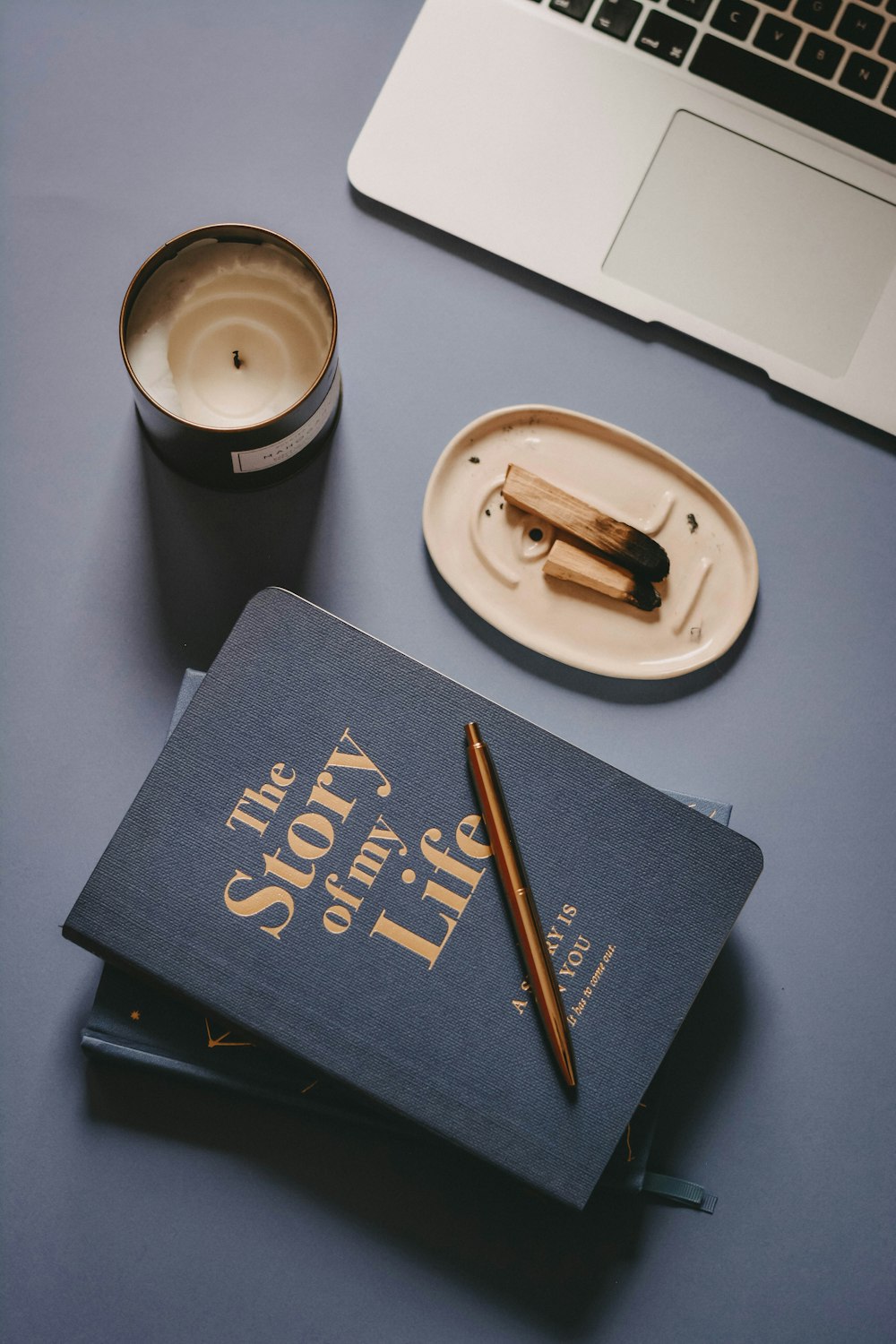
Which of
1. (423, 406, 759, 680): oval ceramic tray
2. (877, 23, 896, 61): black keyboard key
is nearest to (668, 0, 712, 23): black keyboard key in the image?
(877, 23, 896, 61): black keyboard key

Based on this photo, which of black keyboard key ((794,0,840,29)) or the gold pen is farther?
black keyboard key ((794,0,840,29))

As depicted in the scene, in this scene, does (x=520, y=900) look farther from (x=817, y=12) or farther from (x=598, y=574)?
(x=817, y=12)

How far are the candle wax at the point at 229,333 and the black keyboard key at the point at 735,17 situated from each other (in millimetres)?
316

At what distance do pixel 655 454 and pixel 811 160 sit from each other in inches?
8.3

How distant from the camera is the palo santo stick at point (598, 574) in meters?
0.59

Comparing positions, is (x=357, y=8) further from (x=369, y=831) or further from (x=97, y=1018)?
(x=97, y=1018)

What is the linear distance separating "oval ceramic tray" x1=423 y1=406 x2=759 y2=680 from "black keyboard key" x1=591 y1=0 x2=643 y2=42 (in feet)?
0.79

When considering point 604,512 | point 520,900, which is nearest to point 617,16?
point 604,512

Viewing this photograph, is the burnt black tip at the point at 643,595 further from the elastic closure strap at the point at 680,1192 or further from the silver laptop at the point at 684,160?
the elastic closure strap at the point at 680,1192

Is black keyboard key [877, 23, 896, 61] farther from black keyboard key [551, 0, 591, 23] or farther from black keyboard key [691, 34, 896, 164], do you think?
black keyboard key [551, 0, 591, 23]

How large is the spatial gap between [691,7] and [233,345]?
358 mm

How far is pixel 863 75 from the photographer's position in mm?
617

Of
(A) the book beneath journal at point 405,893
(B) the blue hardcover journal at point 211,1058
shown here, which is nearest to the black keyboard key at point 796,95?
(A) the book beneath journal at point 405,893

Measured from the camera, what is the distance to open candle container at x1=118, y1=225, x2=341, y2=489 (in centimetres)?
53
